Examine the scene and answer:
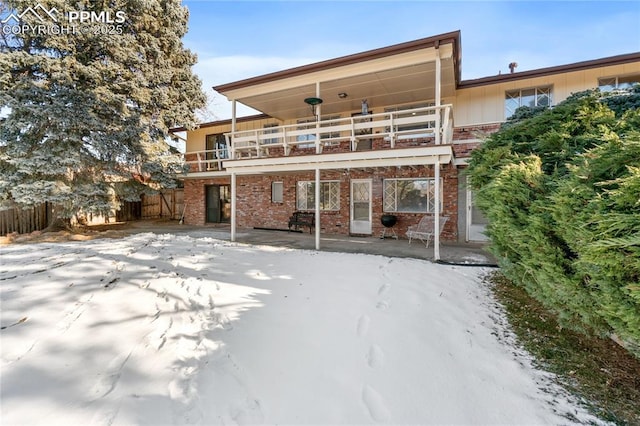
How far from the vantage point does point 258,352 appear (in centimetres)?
304

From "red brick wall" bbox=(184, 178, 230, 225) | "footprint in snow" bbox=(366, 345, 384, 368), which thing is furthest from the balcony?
"footprint in snow" bbox=(366, 345, 384, 368)

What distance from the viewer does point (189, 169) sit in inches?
564

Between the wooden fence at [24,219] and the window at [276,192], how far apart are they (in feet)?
29.3

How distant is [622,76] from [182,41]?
16.7 m

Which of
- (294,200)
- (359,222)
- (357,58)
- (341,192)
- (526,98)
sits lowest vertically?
(359,222)

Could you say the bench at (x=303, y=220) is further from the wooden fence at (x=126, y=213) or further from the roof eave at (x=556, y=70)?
the wooden fence at (x=126, y=213)

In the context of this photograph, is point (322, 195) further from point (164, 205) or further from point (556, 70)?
point (164, 205)

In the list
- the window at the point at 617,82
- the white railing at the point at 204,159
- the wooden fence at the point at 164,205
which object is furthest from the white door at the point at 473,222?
the wooden fence at the point at 164,205

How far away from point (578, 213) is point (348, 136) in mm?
9387

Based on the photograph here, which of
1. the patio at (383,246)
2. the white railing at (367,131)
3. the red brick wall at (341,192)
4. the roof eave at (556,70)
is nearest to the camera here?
the patio at (383,246)

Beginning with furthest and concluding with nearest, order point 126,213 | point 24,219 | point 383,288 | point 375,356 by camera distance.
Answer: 1. point 126,213
2. point 24,219
3. point 383,288
4. point 375,356

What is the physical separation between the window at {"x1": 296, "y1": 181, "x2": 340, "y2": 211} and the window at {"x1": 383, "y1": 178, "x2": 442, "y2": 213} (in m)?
1.97

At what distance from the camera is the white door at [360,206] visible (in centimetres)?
1126

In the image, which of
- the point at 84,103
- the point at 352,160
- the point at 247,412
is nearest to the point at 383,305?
the point at 247,412
